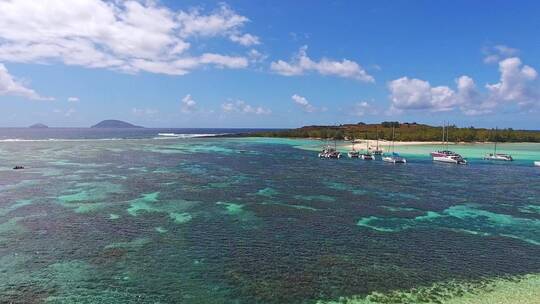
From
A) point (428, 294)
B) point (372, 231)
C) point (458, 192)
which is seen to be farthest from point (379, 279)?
point (458, 192)

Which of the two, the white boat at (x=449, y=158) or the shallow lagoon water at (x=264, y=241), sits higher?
the white boat at (x=449, y=158)

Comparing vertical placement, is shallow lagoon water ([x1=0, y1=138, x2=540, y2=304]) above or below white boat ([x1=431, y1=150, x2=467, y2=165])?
below

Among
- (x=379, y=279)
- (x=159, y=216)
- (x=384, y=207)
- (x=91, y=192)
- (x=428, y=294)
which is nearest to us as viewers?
(x=428, y=294)

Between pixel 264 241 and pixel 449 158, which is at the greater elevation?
pixel 449 158

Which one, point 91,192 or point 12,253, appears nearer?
point 12,253

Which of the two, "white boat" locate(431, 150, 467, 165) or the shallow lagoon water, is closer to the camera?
the shallow lagoon water

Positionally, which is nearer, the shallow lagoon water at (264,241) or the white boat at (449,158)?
the shallow lagoon water at (264,241)

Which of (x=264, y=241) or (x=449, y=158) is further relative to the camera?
(x=449, y=158)

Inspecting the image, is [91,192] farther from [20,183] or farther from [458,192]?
[458,192]
